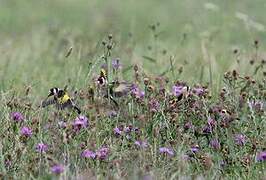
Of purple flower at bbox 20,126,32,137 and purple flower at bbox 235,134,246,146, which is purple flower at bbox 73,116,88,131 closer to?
purple flower at bbox 20,126,32,137

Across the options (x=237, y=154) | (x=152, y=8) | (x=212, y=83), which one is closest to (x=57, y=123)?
(x=237, y=154)

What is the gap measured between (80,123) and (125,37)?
472 centimetres

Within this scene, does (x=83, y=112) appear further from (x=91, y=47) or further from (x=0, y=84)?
(x=91, y=47)

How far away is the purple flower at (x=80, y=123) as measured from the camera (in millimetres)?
4062

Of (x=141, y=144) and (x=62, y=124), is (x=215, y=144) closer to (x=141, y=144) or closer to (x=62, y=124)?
(x=141, y=144)

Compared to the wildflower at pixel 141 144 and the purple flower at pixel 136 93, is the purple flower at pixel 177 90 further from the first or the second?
the wildflower at pixel 141 144

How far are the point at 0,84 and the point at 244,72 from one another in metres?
2.20

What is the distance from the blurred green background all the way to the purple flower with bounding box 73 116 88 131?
67 centimetres

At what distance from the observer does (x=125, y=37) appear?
872cm

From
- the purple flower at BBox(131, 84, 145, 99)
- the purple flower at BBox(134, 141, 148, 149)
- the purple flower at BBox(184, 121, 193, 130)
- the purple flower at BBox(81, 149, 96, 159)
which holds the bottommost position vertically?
the purple flower at BBox(81, 149, 96, 159)

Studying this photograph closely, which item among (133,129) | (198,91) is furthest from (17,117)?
(198,91)

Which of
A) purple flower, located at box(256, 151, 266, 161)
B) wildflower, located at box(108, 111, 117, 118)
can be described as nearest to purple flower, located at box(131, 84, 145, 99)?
wildflower, located at box(108, 111, 117, 118)

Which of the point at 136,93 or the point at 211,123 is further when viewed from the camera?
the point at 136,93

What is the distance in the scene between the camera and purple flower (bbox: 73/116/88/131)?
4062 millimetres
